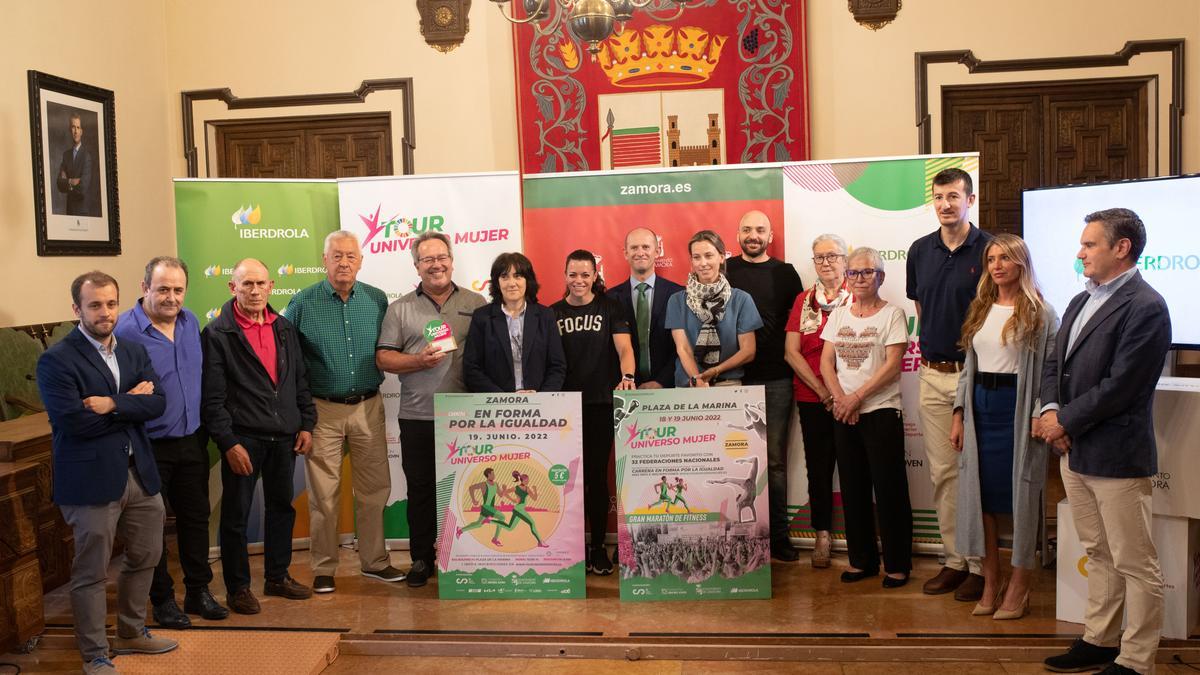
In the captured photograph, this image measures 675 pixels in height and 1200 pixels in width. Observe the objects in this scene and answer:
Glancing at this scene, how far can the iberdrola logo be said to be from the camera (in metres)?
5.14

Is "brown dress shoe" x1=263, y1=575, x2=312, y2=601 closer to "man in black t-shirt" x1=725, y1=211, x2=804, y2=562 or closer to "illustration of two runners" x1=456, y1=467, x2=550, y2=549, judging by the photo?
"illustration of two runners" x1=456, y1=467, x2=550, y2=549

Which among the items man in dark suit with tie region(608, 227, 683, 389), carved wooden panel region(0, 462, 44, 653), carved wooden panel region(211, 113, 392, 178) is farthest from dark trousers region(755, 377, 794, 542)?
carved wooden panel region(0, 462, 44, 653)

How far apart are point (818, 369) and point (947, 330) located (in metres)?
0.63

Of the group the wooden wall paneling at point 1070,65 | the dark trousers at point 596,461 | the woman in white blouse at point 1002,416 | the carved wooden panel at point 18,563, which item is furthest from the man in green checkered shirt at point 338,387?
the wooden wall paneling at point 1070,65

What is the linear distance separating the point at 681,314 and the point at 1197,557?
2209mm

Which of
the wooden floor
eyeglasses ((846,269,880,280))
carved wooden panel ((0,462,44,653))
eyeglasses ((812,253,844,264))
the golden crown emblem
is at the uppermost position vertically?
the golden crown emblem

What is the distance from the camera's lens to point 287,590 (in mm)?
4406

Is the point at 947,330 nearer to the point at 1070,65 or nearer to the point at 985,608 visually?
the point at 985,608

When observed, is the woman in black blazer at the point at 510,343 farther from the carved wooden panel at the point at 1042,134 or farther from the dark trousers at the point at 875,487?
the carved wooden panel at the point at 1042,134

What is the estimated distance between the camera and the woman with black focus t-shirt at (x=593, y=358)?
440 cm

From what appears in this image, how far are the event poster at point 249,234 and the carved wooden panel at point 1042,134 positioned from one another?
357cm

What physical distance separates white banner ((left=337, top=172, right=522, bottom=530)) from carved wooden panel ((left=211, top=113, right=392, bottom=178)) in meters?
1.04

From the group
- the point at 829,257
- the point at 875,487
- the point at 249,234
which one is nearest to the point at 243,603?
the point at 249,234

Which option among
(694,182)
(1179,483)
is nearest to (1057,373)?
(1179,483)
